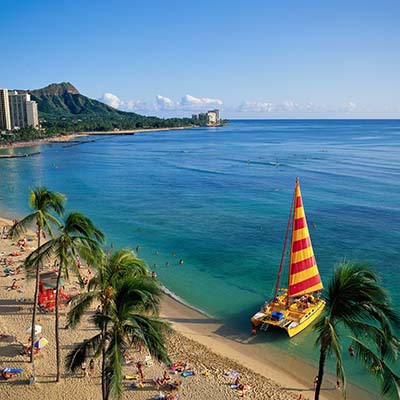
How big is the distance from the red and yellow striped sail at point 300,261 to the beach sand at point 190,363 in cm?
419

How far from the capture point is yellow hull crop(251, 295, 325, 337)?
24375 mm

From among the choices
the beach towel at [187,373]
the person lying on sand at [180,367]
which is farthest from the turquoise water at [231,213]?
the beach towel at [187,373]

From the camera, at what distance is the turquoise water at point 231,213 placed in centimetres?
3250

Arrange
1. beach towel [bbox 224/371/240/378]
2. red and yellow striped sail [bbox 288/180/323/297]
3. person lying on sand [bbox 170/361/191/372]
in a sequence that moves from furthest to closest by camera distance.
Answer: red and yellow striped sail [bbox 288/180/323/297] < person lying on sand [bbox 170/361/191/372] < beach towel [bbox 224/371/240/378]

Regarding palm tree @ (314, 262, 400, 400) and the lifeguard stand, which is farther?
the lifeguard stand

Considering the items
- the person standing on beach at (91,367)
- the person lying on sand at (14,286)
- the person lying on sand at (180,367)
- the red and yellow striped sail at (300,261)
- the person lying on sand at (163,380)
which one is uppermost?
the red and yellow striped sail at (300,261)

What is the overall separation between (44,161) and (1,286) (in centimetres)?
8864

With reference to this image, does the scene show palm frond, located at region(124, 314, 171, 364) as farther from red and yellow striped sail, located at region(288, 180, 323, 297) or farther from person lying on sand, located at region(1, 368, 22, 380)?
red and yellow striped sail, located at region(288, 180, 323, 297)

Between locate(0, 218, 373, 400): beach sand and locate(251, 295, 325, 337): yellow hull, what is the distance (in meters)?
1.40

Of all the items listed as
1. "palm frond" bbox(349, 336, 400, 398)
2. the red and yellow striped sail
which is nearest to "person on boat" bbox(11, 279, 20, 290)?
the red and yellow striped sail

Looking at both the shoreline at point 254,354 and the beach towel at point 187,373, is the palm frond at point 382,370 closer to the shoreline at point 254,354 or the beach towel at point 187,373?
the shoreline at point 254,354

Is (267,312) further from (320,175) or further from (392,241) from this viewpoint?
(320,175)

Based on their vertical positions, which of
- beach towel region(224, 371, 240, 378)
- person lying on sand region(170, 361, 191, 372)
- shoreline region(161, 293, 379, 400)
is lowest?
shoreline region(161, 293, 379, 400)

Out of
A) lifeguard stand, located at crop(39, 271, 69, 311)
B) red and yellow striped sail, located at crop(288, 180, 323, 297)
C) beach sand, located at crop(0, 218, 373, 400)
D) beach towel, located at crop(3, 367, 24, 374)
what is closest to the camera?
beach sand, located at crop(0, 218, 373, 400)
